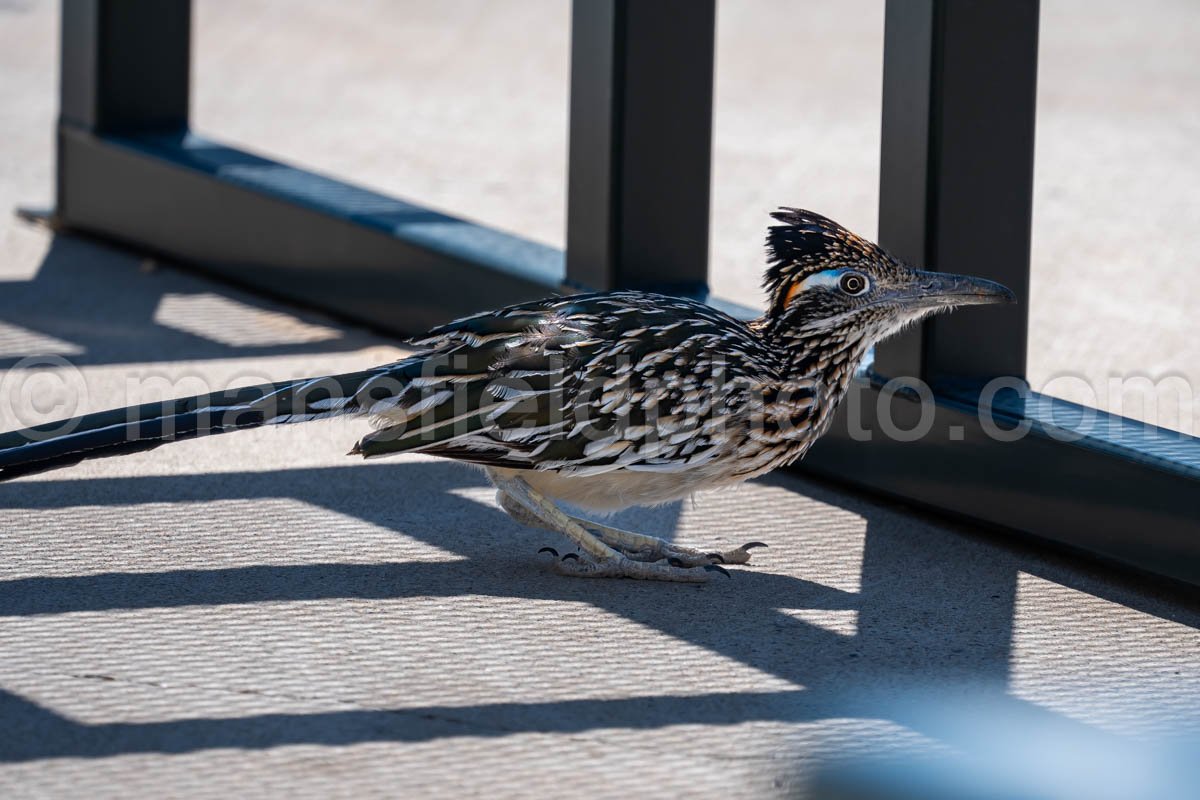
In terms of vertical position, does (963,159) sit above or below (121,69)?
below

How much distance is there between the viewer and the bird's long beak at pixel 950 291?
4188 millimetres

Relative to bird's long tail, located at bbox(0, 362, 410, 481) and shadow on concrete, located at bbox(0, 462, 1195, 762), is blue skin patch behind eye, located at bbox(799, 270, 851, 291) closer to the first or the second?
shadow on concrete, located at bbox(0, 462, 1195, 762)

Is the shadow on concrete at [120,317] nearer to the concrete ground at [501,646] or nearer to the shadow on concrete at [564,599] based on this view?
the concrete ground at [501,646]

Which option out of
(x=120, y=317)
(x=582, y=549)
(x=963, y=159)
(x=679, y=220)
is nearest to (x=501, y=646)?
(x=582, y=549)

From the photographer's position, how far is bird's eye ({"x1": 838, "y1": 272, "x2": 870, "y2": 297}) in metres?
4.17

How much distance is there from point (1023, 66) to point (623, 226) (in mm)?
1369

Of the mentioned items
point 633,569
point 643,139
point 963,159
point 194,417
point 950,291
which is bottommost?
point 633,569

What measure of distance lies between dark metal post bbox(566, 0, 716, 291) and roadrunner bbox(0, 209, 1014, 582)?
1.30m

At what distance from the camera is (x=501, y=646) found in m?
3.82

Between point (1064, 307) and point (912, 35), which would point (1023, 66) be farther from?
point (1064, 307)

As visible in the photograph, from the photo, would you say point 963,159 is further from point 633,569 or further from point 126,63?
point 126,63

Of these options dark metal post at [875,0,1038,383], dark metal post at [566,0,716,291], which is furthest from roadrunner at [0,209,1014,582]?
dark metal post at [566,0,716,291]

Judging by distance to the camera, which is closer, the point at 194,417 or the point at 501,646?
the point at 501,646

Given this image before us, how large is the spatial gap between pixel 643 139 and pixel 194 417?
2.03m
